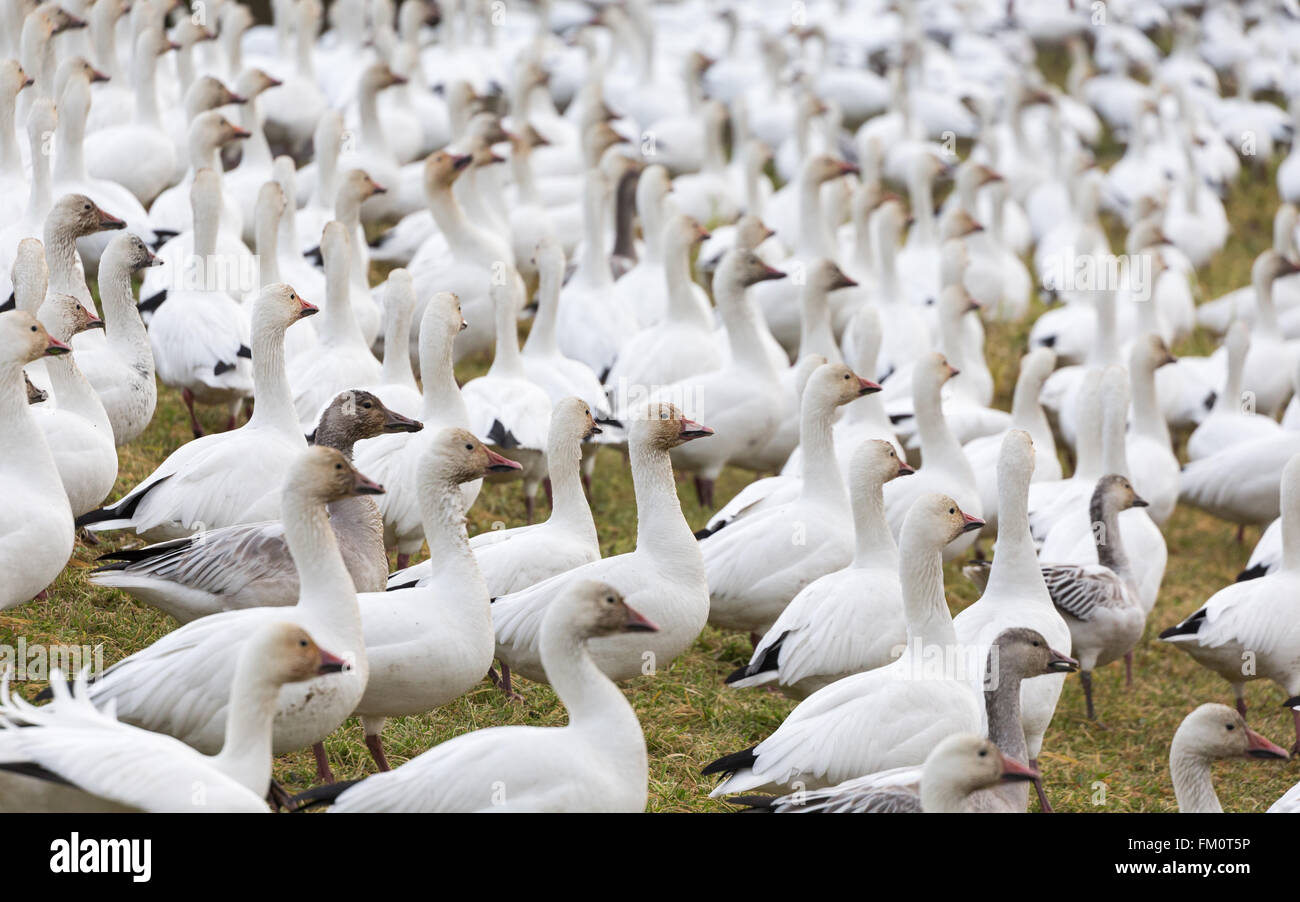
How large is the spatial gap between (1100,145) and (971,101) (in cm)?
228

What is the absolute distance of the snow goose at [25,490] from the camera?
15.5 ft

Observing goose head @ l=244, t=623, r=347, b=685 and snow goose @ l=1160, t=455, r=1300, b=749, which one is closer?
goose head @ l=244, t=623, r=347, b=685

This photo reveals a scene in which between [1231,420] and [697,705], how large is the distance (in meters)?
4.64

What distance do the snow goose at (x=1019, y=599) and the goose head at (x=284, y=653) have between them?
8.02 ft

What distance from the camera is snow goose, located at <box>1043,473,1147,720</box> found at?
6.26m

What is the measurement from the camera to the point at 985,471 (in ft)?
24.9

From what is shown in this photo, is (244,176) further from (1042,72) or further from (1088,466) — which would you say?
(1042,72)

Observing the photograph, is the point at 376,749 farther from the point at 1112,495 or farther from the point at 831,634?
the point at 1112,495

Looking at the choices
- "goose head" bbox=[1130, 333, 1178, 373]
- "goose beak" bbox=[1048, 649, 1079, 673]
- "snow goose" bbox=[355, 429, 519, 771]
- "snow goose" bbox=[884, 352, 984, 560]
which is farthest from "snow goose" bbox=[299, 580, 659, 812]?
"goose head" bbox=[1130, 333, 1178, 373]

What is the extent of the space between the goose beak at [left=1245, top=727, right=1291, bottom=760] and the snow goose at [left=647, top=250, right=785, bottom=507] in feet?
10.9

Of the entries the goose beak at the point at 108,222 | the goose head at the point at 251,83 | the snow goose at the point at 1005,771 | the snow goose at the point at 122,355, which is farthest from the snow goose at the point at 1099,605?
the goose head at the point at 251,83

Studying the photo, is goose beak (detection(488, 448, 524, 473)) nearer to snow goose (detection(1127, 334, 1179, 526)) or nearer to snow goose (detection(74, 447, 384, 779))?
snow goose (detection(74, 447, 384, 779))

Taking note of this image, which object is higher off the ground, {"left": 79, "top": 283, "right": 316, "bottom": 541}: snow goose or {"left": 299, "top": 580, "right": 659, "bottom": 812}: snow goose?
{"left": 299, "top": 580, "right": 659, "bottom": 812}: snow goose
